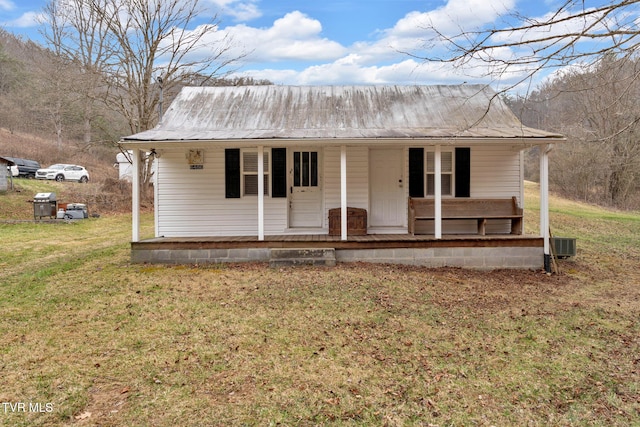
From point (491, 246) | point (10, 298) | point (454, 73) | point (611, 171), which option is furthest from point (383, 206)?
point (611, 171)

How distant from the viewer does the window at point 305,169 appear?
9250 millimetres

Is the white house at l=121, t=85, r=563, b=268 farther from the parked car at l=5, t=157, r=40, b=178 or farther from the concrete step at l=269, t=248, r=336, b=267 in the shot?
the parked car at l=5, t=157, r=40, b=178

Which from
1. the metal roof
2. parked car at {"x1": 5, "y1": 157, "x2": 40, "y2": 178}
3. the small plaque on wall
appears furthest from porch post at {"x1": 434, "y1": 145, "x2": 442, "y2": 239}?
parked car at {"x1": 5, "y1": 157, "x2": 40, "y2": 178}

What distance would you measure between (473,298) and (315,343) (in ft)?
10.1

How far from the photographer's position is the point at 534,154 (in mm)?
28703

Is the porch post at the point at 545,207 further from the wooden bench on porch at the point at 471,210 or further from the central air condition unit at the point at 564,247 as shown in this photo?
the central air condition unit at the point at 564,247

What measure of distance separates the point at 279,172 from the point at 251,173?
2.26 feet

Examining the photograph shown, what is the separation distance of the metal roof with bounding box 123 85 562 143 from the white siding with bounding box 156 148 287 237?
3.10ft

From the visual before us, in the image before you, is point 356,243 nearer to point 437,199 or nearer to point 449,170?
point 437,199

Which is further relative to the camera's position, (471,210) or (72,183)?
(72,183)

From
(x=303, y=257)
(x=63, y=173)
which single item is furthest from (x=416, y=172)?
(x=63, y=173)

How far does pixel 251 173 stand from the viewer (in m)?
9.21

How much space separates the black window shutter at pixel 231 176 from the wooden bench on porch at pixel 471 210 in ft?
13.4

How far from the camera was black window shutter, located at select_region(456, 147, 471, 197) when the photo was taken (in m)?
9.10
